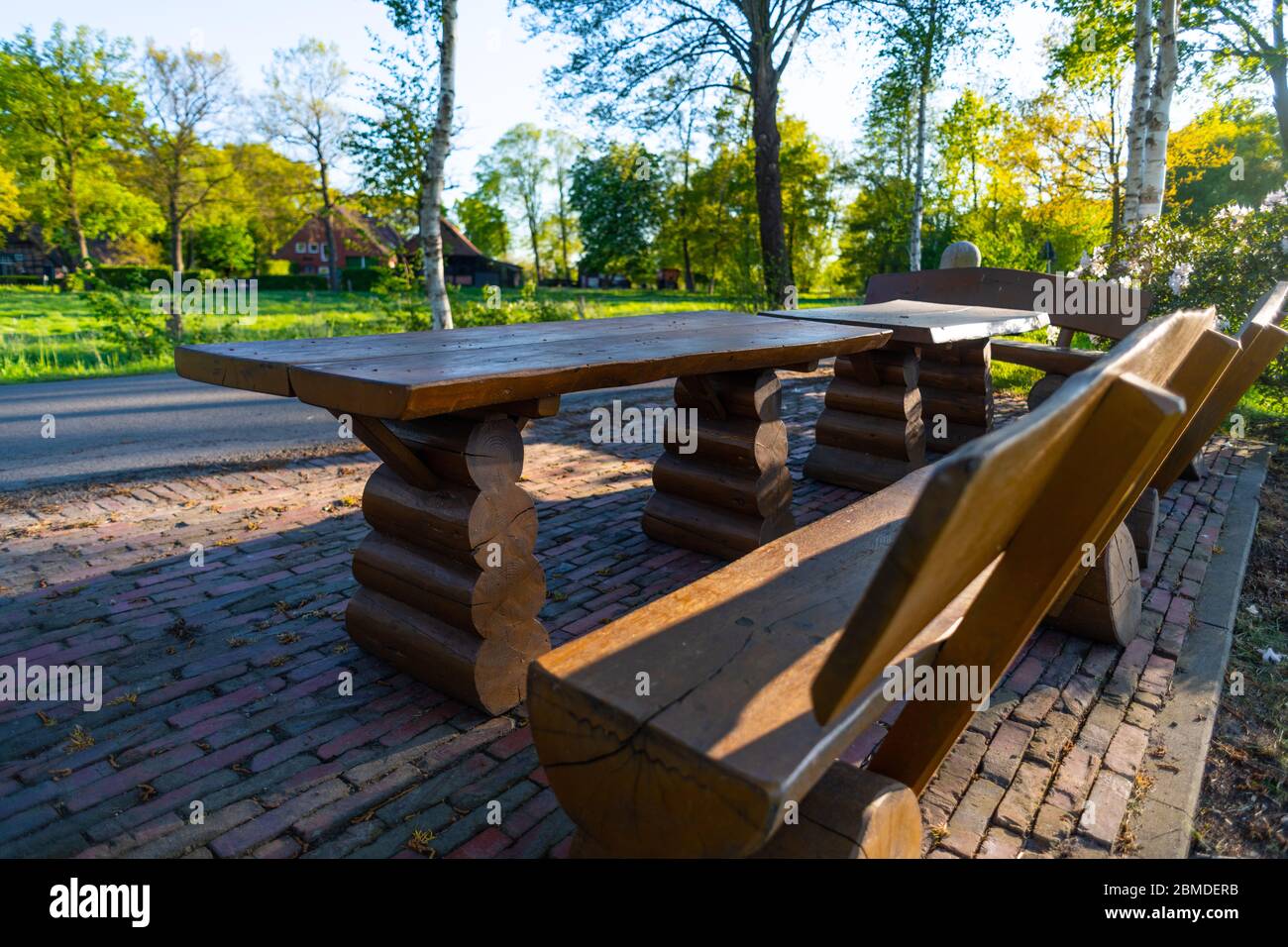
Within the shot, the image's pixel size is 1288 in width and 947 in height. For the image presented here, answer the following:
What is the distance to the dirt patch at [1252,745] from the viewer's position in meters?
2.28

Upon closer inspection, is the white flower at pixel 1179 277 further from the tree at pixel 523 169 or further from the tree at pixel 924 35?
the tree at pixel 523 169

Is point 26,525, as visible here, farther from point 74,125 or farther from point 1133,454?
point 74,125

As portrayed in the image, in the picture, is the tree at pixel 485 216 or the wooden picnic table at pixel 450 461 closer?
the wooden picnic table at pixel 450 461

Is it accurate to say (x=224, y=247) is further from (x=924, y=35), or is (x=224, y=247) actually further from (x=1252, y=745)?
(x=1252, y=745)

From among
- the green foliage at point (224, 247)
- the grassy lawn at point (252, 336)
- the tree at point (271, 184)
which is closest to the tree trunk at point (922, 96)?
the grassy lawn at point (252, 336)

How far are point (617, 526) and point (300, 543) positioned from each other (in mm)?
1884

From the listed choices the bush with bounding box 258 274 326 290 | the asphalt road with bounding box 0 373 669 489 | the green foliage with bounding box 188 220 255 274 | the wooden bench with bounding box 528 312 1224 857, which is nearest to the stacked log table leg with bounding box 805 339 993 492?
the wooden bench with bounding box 528 312 1224 857

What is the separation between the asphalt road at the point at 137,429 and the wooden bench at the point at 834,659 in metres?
5.44

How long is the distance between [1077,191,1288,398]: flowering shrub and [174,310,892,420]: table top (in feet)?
17.1

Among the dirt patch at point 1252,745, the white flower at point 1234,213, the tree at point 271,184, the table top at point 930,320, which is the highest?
the tree at point 271,184

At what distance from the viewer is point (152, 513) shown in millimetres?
4930

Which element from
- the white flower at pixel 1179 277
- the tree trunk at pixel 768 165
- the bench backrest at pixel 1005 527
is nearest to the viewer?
the bench backrest at pixel 1005 527

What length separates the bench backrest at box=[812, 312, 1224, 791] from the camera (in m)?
0.97

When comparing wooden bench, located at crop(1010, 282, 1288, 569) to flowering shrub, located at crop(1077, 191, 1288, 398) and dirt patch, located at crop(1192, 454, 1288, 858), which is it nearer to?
dirt patch, located at crop(1192, 454, 1288, 858)
